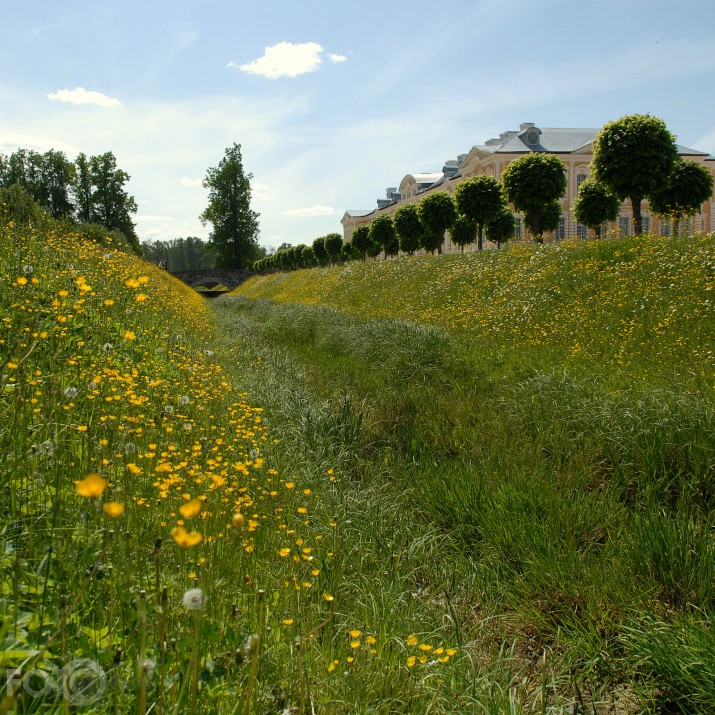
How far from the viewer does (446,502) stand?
172 inches

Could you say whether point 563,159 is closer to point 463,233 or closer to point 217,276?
point 463,233

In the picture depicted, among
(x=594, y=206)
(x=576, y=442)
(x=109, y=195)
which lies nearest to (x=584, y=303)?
(x=576, y=442)

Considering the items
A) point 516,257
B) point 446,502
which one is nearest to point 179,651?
point 446,502

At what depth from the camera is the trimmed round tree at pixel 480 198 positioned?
2659 cm

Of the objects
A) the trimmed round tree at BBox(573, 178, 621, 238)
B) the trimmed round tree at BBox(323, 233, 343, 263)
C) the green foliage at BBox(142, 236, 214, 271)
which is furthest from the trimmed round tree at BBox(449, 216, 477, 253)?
the green foliage at BBox(142, 236, 214, 271)

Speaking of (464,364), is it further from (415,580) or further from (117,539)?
(117,539)

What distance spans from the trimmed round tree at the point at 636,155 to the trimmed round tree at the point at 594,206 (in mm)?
11177

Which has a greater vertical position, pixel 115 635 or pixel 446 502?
pixel 115 635

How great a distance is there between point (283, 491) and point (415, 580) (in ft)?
3.99

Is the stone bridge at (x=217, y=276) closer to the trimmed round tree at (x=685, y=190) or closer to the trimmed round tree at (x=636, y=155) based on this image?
the trimmed round tree at (x=685, y=190)

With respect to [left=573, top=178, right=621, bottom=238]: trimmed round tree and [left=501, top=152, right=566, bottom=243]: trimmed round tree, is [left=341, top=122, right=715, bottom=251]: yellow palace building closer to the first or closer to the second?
[left=573, top=178, right=621, bottom=238]: trimmed round tree

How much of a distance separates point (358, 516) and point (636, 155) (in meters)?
17.3

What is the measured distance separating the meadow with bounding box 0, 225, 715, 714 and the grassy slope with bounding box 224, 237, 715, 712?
2 centimetres

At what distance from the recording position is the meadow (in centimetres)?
186
